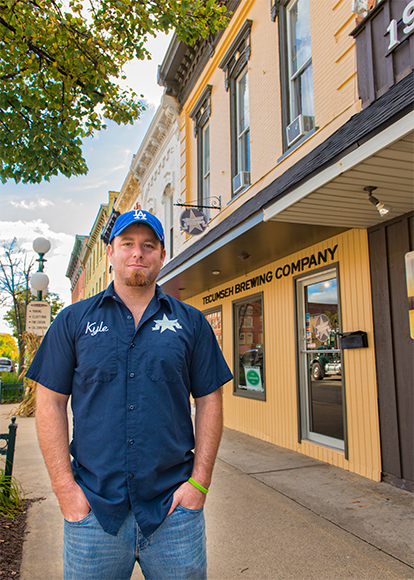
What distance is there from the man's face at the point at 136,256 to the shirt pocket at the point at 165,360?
0.33 meters

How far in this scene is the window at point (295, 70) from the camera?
6457 mm

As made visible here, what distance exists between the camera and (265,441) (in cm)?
800

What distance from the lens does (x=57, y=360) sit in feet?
5.98

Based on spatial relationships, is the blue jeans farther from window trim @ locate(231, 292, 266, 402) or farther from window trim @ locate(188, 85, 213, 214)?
window trim @ locate(188, 85, 213, 214)

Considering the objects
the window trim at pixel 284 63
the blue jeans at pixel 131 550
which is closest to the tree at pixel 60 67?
the window trim at pixel 284 63

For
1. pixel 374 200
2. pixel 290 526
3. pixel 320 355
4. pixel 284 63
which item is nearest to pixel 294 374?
pixel 320 355

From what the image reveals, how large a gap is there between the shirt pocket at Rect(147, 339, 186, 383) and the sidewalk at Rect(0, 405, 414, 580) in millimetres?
2211

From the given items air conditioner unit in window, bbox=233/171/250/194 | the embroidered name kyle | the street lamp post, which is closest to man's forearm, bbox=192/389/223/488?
the embroidered name kyle

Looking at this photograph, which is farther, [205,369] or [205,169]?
[205,169]

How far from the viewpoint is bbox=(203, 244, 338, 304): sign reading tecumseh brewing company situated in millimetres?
6535

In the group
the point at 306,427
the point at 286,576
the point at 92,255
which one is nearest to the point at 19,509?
the point at 286,576

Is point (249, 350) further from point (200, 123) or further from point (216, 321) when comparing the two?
point (200, 123)

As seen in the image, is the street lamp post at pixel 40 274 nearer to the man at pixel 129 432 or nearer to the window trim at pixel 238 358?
the window trim at pixel 238 358

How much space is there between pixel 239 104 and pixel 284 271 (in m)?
3.60
